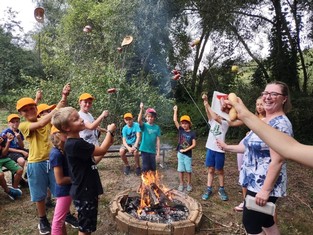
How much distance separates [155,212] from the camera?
3953 millimetres

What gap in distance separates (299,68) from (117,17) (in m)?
7.17

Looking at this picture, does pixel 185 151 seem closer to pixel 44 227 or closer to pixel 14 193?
pixel 44 227

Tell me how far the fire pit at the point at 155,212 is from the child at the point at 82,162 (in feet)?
3.08

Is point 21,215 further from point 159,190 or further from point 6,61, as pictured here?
point 6,61

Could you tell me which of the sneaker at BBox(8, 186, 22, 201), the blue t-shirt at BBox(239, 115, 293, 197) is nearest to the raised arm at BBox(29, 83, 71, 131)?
the sneaker at BBox(8, 186, 22, 201)

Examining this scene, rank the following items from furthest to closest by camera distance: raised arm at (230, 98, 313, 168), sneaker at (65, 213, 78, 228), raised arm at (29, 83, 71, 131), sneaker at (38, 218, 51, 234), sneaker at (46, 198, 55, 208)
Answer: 1. sneaker at (46, 198, 55, 208)
2. sneaker at (65, 213, 78, 228)
3. sneaker at (38, 218, 51, 234)
4. raised arm at (29, 83, 71, 131)
5. raised arm at (230, 98, 313, 168)

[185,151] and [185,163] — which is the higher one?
[185,151]

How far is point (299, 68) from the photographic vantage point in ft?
35.3

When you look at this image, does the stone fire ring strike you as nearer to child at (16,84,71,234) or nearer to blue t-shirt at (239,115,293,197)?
child at (16,84,71,234)

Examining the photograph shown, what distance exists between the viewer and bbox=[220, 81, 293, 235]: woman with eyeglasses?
7.24 feet

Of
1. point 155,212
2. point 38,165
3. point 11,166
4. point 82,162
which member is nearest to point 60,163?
point 82,162

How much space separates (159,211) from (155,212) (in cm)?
6

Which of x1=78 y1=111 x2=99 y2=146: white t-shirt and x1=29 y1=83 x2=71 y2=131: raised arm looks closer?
x1=29 y1=83 x2=71 y2=131: raised arm

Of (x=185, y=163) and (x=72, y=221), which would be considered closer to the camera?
(x=72, y=221)
